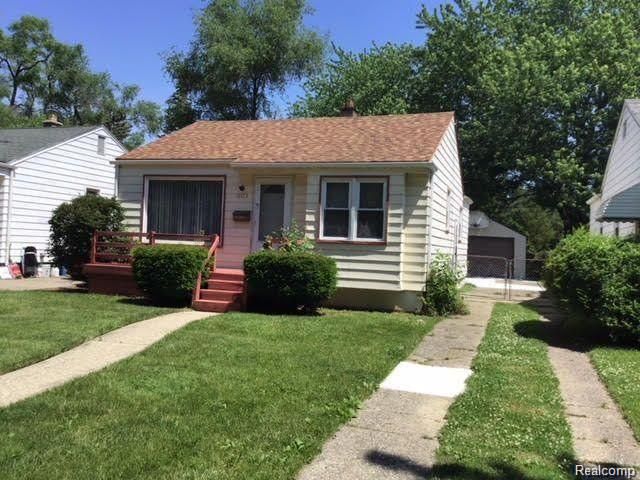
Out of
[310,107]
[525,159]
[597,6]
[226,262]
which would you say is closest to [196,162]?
[226,262]

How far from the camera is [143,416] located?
5047 mm

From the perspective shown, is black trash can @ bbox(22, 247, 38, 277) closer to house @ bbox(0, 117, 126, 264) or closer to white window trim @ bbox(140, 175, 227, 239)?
house @ bbox(0, 117, 126, 264)

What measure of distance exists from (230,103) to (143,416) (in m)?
30.0

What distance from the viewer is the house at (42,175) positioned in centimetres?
1752

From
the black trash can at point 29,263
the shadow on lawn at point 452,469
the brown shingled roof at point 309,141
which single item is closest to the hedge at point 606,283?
the brown shingled roof at point 309,141

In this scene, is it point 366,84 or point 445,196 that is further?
point 366,84

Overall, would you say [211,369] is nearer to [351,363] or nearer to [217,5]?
[351,363]

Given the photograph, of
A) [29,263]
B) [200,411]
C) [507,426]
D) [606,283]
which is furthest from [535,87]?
[200,411]

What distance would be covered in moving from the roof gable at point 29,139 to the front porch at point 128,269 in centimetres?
629

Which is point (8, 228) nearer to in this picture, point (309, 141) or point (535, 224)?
point (309, 141)

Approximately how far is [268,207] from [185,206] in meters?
2.01

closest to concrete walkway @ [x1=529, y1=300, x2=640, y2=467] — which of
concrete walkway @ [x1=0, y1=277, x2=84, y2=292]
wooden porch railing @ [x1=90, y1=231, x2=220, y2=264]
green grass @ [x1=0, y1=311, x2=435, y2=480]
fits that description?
green grass @ [x1=0, y1=311, x2=435, y2=480]

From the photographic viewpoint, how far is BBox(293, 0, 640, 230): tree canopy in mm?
25578

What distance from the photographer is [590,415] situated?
559 centimetres
